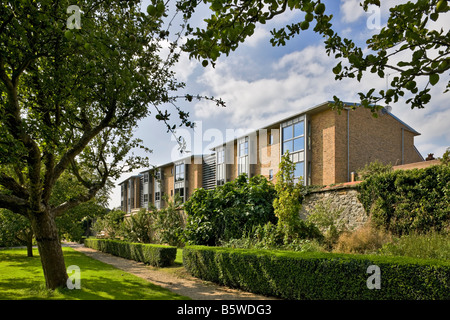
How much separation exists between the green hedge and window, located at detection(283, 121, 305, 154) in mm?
12095

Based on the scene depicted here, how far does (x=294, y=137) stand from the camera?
2019 cm

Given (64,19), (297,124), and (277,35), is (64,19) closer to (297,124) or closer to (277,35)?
(277,35)

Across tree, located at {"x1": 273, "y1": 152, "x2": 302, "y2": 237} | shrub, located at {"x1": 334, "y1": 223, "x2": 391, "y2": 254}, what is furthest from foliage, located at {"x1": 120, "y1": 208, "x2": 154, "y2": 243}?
shrub, located at {"x1": 334, "y1": 223, "x2": 391, "y2": 254}

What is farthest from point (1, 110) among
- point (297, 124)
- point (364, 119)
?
point (364, 119)

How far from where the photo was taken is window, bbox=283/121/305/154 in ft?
64.3

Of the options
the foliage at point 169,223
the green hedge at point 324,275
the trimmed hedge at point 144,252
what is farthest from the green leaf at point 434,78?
the foliage at point 169,223

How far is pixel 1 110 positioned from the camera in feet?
17.5

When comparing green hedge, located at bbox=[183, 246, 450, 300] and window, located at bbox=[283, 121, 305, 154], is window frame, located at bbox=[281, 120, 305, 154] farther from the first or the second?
green hedge, located at bbox=[183, 246, 450, 300]

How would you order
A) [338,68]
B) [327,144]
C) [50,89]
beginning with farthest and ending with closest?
1. [327,144]
2. [50,89]
3. [338,68]

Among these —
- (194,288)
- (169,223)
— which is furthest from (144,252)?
(194,288)

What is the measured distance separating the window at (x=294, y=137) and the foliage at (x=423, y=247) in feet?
40.3

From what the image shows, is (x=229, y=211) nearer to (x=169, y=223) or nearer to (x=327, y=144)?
(x=169, y=223)

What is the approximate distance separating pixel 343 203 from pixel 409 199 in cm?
227

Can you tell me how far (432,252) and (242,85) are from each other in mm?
6192
